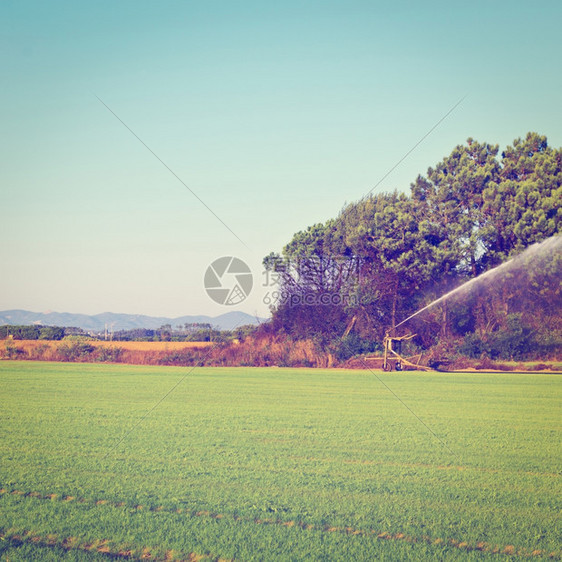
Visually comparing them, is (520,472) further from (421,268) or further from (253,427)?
(421,268)

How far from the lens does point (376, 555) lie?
4973mm

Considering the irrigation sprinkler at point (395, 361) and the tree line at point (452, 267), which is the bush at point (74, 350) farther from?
the irrigation sprinkler at point (395, 361)

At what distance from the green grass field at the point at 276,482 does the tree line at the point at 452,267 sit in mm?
20685

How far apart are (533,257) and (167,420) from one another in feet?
94.1

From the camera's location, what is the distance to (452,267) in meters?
36.8

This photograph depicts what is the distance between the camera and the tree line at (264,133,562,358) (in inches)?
1315

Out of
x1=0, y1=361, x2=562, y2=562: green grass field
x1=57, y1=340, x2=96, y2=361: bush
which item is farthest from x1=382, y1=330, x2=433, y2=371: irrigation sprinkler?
x1=57, y1=340, x2=96, y2=361: bush

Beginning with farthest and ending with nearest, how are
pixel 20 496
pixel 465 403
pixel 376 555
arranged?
1. pixel 465 403
2. pixel 20 496
3. pixel 376 555

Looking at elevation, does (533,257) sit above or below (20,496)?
above

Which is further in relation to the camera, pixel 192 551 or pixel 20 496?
pixel 20 496

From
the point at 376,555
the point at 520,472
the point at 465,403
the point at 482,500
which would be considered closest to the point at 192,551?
A: the point at 376,555

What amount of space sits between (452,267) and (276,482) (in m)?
32.1

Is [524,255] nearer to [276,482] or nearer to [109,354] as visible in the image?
[109,354]

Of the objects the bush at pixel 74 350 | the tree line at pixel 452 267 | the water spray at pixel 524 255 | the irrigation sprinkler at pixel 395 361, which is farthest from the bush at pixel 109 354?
the water spray at pixel 524 255
